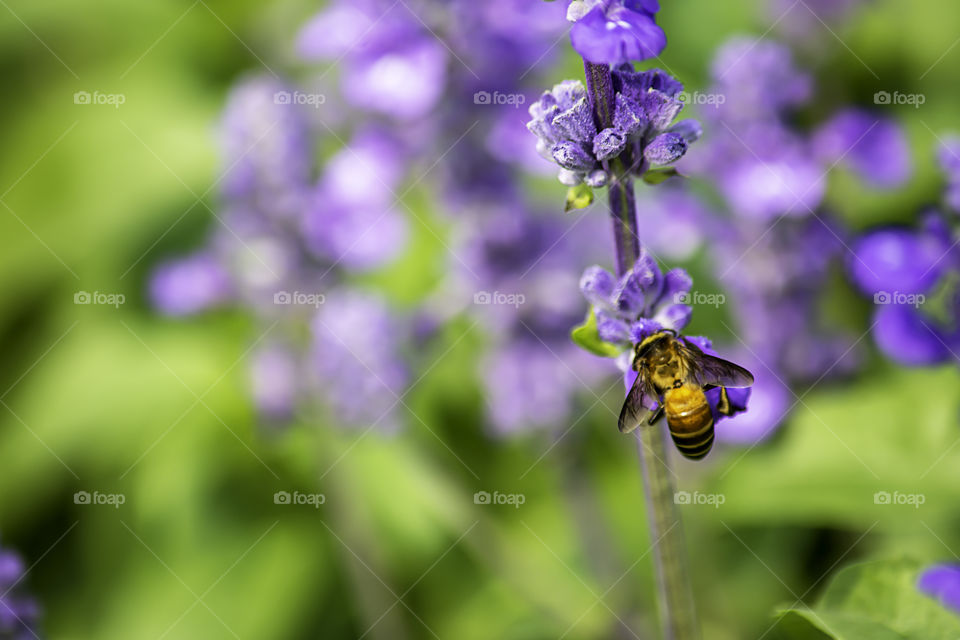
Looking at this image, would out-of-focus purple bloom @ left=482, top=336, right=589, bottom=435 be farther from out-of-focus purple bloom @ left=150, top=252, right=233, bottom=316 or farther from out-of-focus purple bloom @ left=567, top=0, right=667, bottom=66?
out-of-focus purple bloom @ left=567, top=0, right=667, bottom=66

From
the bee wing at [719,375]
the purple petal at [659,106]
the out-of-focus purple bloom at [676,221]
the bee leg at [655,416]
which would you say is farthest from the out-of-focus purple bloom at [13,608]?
the out-of-focus purple bloom at [676,221]

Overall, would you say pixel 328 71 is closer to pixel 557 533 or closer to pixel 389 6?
pixel 389 6

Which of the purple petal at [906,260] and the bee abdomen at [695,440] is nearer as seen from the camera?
the bee abdomen at [695,440]

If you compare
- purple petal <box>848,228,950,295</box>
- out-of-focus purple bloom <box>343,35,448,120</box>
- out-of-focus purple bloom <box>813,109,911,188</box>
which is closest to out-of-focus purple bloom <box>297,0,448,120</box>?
out-of-focus purple bloom <box>343,35,448,120</box>

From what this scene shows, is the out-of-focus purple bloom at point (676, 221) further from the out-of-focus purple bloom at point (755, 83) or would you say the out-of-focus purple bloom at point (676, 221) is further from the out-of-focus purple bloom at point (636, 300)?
the out-of-focus purple bloom at point (636, 300)

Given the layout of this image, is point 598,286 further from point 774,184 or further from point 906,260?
point 774,184

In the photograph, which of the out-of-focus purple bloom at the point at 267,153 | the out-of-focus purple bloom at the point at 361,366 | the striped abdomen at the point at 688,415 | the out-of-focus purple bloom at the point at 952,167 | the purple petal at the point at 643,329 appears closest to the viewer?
the purple petal at the point at 643,329
